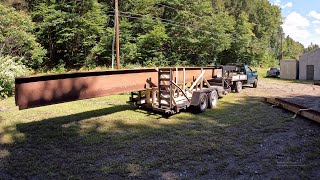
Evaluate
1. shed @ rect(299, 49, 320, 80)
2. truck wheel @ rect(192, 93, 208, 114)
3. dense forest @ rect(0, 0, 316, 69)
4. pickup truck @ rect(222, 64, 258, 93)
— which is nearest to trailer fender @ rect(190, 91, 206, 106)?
truck wheel @ rect(192, 93, 208, 114)

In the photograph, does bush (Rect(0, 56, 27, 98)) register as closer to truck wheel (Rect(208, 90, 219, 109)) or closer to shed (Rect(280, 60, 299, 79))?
truck wheel (Rect(208, 90, 219, 109))

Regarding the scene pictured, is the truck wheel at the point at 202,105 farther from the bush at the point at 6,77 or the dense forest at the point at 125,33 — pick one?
the dense forest at the point at 125,33

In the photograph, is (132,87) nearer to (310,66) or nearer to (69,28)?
(310,66)

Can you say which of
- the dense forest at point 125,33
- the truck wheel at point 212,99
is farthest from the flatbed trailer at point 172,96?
the dense forest at point 125,33

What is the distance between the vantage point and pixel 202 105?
1145 cm

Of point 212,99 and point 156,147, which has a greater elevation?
point 212,99

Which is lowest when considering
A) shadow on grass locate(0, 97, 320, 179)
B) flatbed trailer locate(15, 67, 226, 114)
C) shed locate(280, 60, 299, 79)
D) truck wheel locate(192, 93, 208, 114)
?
shadow on grass locate(0, 97, 320, 179)

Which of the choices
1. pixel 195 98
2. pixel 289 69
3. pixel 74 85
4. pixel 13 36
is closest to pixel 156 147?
pixel 74 85

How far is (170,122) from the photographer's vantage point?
9734mm

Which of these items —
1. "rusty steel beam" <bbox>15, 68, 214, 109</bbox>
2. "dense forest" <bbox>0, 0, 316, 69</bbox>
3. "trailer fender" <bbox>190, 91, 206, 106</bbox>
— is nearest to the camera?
"rusty steel beam" <bbox>15, 68, 214, 109</bbox>

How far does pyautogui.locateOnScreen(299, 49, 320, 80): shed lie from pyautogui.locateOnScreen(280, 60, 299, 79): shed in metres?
0.81

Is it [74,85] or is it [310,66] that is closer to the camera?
[74,85]

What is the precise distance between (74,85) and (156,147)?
2576mm

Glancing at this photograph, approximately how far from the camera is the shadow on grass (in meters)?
5.54
